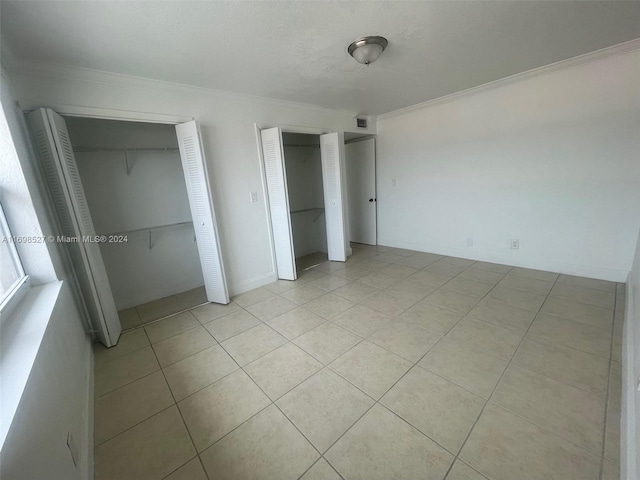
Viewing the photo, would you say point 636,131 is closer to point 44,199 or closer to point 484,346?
point 484,346

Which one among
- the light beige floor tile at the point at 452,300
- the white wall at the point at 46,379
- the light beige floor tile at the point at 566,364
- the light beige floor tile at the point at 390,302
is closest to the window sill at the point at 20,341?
the white wall at the point at 46,379

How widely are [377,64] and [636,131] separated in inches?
106

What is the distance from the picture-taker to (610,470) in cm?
118

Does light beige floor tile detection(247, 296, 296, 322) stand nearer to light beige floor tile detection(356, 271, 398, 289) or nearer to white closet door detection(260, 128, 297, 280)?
white closet door detection(260, 128, 297, 280)

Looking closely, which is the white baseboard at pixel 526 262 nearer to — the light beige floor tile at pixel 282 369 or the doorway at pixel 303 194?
the doorway at pixel 303 194

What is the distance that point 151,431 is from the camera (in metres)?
Result: 1.52

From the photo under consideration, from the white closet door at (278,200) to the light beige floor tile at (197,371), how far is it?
1.56m

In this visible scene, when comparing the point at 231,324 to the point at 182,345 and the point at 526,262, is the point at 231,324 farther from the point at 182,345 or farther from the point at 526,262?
the point at 526,262

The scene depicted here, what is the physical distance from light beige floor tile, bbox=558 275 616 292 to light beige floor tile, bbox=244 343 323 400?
3056 millimetres

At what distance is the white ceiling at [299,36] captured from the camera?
5.17 feet

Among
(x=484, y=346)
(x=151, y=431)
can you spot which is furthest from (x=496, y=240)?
(x=151, y=431)

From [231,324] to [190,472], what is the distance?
1.41 m

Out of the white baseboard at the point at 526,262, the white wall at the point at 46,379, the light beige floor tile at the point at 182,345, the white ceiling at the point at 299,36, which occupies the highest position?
the white ceiling at the point at 299,36

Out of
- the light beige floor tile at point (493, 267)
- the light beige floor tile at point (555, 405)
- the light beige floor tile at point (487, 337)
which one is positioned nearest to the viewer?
the light beige floor tile at point (555, 405)
